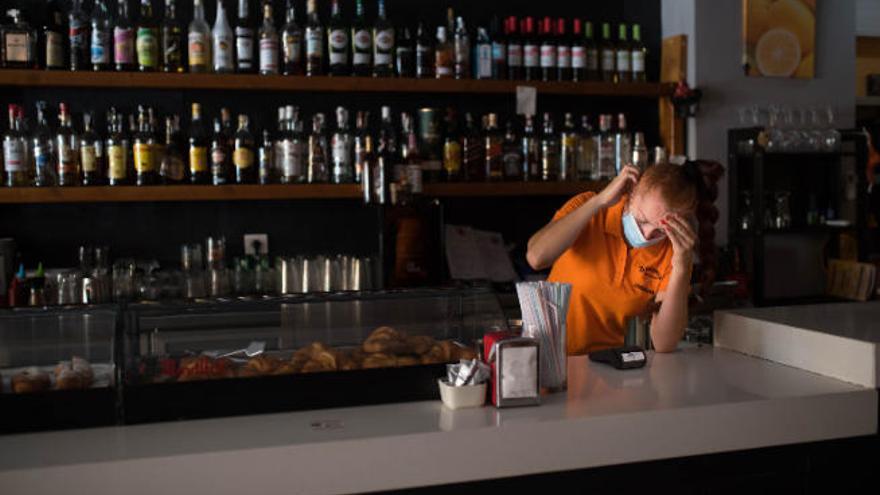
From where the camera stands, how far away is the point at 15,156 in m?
3.30

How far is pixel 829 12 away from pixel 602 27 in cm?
116

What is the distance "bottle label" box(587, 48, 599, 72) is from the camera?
13.3ft

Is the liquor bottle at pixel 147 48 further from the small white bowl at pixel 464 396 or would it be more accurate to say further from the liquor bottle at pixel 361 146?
the small white bowl at pixel 464 396

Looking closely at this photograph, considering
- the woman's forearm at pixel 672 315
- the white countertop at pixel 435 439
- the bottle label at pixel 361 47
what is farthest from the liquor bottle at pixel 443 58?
the white countertop at pixel 435 439

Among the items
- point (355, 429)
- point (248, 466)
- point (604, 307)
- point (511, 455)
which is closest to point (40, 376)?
point (248, 466)

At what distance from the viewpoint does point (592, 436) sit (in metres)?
1.70

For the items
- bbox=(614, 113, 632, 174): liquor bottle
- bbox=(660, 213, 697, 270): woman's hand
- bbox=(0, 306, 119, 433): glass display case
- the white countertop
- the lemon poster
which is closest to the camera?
the white countertop

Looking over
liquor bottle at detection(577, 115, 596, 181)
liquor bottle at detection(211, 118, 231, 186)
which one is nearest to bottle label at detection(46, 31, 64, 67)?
liquor bottle at detection(211, 118, 231, 186)

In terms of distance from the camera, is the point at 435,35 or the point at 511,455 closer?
the point at 511,455

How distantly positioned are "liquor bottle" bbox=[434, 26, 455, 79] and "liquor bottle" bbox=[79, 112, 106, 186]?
1.33 meters

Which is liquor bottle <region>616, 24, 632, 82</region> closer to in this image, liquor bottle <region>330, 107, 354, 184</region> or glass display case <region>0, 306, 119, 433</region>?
liquor bottle <region>330, 107, 354, 184</region>

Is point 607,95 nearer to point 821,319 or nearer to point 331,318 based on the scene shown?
point 821,319

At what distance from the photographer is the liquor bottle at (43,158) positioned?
11.0 feet

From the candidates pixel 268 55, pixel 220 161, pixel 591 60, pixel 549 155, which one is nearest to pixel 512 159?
pixel 549 155
